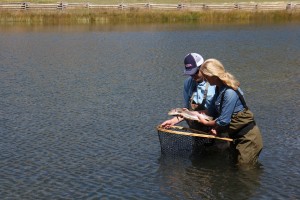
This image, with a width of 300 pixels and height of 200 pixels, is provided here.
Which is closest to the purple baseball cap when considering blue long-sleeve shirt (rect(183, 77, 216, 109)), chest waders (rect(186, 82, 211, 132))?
blue long-sleeve shirt (rect(183, 77, 216, 109))

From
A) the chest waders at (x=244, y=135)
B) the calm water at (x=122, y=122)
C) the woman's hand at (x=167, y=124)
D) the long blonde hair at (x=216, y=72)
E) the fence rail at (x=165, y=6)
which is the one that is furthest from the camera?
the fence rail at (x=165, y=6)

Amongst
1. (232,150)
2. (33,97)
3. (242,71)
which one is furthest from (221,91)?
(242,71)

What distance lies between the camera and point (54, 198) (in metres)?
9.67

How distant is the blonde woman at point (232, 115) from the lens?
10125mm

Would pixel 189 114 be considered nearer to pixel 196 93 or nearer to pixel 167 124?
pixel 196 93

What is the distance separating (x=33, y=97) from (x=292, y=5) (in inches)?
1762

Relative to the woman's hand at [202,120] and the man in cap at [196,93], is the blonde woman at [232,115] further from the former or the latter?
the man in cap at [196,93]

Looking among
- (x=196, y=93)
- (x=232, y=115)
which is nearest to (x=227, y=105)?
(x=232, y=115)

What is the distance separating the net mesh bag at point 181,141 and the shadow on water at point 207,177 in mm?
123

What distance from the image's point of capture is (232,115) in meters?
10.5

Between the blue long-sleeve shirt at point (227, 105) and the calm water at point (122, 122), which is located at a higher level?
the blue long-sleeve shirt at point (227, 105)

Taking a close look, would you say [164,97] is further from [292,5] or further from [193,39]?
[292,5]

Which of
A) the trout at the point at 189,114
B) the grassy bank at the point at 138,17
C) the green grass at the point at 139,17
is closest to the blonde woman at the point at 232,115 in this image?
the trout at the point at 189,114

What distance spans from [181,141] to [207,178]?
123 centimetres
